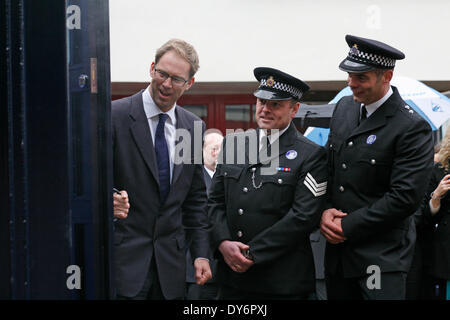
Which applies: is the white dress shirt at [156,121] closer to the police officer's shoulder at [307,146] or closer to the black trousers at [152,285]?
the black trousers at [152,285]

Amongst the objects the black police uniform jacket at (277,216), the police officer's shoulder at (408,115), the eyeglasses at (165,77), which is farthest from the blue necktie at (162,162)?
the police officer's shoulder at (408,115)

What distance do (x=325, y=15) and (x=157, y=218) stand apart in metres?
4.15

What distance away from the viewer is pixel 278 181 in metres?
2.56

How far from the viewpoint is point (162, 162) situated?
2.44 meters

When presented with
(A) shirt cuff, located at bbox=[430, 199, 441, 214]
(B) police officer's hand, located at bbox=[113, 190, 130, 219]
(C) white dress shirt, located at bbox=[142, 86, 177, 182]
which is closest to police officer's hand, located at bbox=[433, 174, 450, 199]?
(A) shirt cuff, located at bbox=[430, 199, 441, 214]

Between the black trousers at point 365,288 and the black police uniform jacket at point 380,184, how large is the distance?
35 millimetres

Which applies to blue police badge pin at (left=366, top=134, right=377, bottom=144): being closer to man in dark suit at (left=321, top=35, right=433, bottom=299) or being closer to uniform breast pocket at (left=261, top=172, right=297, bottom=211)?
man in dark suit at (left=321, top=35, right=433, bottom=299)

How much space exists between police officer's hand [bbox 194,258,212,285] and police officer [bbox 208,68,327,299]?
0.28 ft

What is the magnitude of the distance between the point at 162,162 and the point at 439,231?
180 cm

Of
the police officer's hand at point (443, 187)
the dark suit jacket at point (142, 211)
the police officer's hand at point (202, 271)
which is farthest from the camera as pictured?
the police officer's hand at point (443, 187)

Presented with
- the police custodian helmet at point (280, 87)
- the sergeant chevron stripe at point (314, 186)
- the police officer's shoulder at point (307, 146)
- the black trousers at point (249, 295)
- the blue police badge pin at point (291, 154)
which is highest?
the police custodian helmet at point (280, 87)

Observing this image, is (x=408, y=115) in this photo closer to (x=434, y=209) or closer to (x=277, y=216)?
(x=277, y=216)

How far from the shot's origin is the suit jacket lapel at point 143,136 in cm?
239

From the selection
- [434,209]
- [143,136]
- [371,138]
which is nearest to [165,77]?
[143,136]
